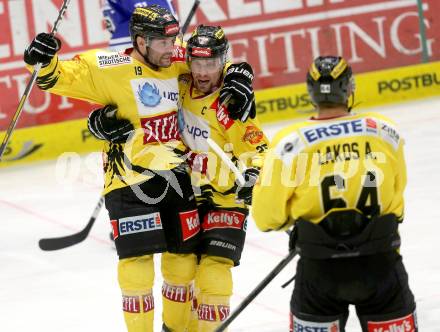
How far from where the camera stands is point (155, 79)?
3.71m

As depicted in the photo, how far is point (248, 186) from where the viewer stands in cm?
359

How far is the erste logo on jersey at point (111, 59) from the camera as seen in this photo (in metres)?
3.67

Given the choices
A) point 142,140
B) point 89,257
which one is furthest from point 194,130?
point 89,257

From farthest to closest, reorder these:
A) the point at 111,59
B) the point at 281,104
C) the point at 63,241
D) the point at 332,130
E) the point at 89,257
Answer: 1. the point at 281,104
2. the point at 63,241
3. the point at 89,257
4. the point at 111,59
5. the point at 332,130

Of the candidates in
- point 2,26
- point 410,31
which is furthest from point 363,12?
point 2,26

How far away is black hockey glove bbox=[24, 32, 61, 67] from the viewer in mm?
3615

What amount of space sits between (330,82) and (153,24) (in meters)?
1.00

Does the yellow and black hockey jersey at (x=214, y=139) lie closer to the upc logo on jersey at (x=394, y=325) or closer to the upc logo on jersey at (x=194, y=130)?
the upc logo on jersey at (x=194, y=130)

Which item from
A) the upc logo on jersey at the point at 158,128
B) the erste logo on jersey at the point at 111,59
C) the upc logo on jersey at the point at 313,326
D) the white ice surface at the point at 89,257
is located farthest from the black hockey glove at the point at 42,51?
the upc logo on jersey at the point at 313,326

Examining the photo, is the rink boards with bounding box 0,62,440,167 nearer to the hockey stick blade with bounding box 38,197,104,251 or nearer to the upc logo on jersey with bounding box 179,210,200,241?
the hockey stick blade with bounding box 38,197,104,251

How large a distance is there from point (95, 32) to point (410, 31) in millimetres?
2455

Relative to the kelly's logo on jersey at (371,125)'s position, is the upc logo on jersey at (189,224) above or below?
below

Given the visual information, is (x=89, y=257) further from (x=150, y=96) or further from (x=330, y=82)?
(x=330, y=82)

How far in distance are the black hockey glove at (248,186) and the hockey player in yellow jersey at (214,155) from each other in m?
0.03
